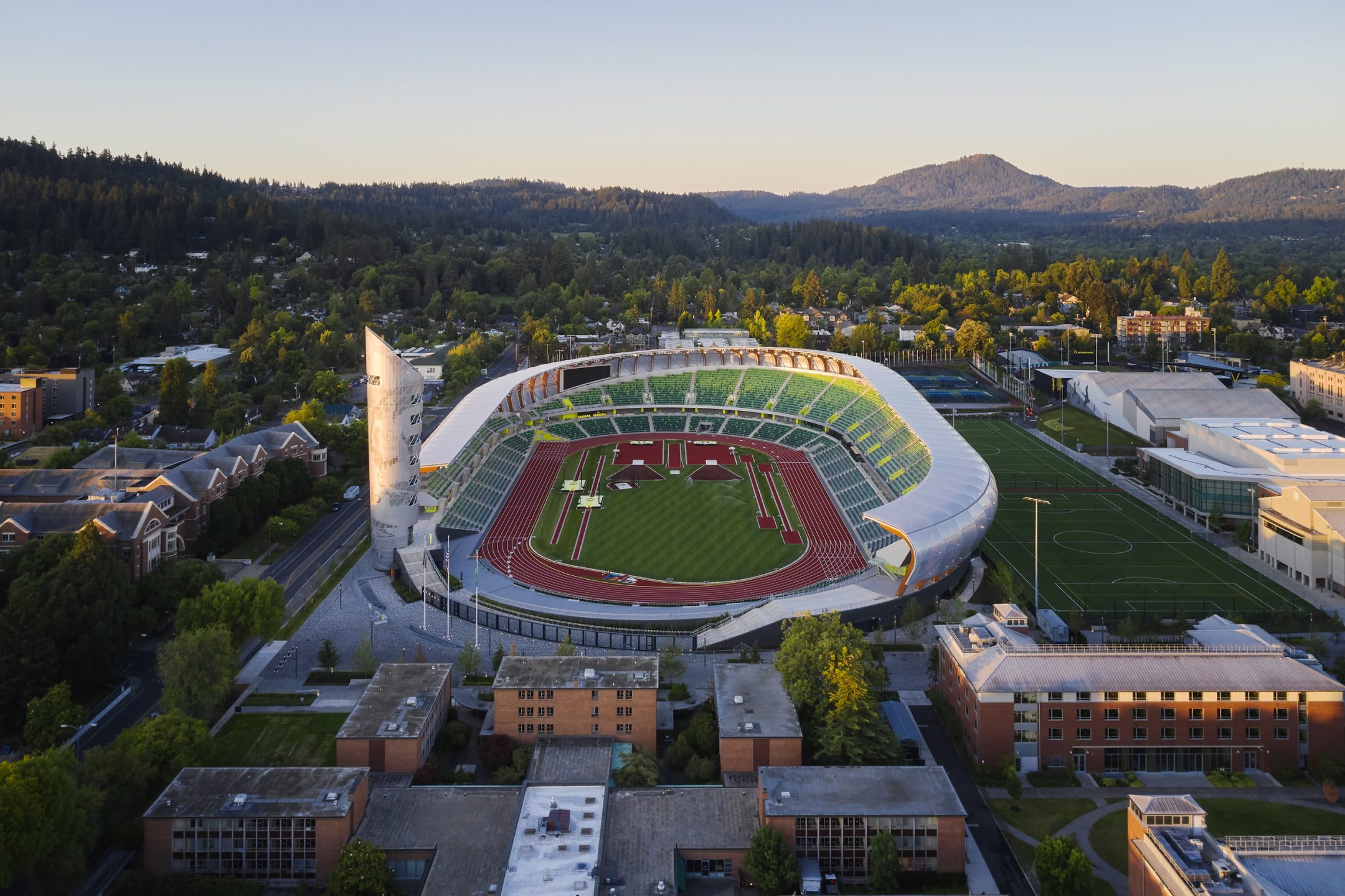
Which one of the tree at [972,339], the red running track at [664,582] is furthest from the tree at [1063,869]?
the tree at [972,339]

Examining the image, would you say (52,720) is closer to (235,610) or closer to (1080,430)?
(235,610)

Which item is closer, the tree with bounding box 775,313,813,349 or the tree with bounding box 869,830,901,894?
the tree with bounding box 869,830,901,894

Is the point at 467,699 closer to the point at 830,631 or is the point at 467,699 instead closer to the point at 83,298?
the point at 830,631

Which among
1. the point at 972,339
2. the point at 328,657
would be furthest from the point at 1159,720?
the point at 972,339

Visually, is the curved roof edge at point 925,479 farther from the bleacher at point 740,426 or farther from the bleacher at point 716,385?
the bleacher at point 716,385

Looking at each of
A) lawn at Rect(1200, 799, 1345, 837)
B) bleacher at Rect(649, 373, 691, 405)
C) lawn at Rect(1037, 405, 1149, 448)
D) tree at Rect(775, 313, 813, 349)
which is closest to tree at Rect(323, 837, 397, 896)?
lawn at Rect(1200, 799, 1345, 837)

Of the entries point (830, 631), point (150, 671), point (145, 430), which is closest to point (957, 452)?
point (830, 631)

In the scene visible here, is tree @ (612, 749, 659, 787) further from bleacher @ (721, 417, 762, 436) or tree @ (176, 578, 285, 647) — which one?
bleacher @ (721, 417, 762, 436)
